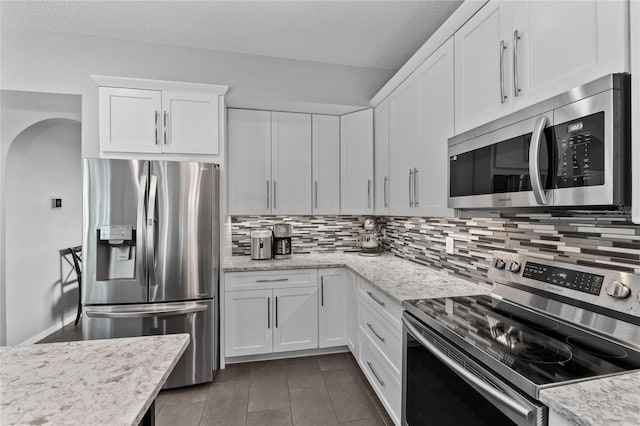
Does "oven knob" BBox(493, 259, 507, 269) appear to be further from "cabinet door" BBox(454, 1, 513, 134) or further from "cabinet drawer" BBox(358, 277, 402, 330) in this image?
"cabinet door" BBox(454, 1, 513, 134)

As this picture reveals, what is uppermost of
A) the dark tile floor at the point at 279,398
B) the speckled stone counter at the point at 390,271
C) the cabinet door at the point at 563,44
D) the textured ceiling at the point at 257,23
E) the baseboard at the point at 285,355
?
the textured ceiling at the point at 257,23

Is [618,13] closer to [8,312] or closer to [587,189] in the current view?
[587,189]

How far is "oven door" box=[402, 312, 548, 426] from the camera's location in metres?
0.93

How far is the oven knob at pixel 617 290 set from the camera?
3.64 ft

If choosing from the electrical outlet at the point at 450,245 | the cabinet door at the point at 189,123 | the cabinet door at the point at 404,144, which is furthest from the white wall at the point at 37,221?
the electrical outlet at the point at 450,245

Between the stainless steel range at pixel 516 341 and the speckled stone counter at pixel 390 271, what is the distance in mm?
184

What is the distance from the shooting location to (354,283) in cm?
270

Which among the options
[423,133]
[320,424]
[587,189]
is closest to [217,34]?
[423,133]

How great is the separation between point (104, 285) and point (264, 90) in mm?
2034

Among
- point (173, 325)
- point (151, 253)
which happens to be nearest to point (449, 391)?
point (173, 325)

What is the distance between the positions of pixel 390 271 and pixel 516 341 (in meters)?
1.28

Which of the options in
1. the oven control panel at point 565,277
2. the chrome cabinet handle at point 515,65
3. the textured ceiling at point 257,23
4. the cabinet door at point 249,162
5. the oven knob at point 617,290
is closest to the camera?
the oven knob at point 617,290

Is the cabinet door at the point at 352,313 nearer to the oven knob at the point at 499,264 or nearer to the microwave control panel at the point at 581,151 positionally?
the oven knob at the point at 499,264

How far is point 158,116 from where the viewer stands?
2.58m
